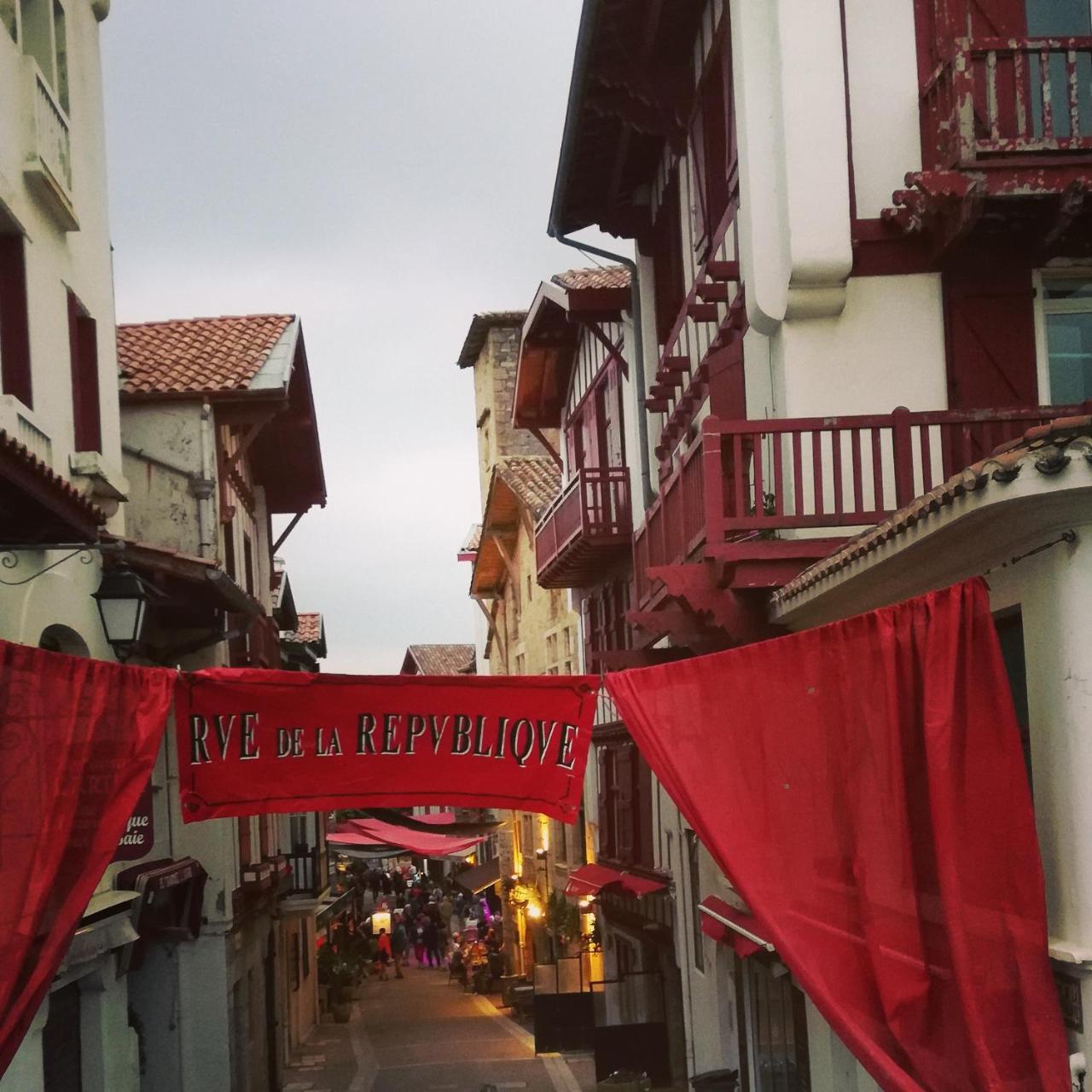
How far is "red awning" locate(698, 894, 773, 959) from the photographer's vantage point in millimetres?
11852

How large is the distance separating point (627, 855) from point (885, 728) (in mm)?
16068

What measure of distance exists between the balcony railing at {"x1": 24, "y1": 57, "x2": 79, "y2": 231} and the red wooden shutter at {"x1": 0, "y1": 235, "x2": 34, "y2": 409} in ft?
1.75

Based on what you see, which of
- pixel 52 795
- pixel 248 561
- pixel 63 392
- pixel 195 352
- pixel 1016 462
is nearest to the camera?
pixel 1016 462

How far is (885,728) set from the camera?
7.27 metres

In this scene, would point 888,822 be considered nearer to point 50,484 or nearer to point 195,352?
point 50,484

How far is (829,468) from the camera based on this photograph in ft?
38.4

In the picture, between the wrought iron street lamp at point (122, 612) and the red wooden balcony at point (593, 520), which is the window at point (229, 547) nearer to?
the red wooden balcony at point (593, 520)

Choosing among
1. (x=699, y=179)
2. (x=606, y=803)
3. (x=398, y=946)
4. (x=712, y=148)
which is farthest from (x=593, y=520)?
(x=398, y=946)

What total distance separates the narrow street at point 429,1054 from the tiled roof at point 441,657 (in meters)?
30.1

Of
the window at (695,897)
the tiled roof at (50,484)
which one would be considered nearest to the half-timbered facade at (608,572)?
the window at (695,897)

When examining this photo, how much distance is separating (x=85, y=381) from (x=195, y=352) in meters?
6.04

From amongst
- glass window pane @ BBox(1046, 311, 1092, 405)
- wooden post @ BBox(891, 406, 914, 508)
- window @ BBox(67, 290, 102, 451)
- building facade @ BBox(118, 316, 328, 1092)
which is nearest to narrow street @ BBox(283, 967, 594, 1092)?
building facade @ BBox(118, 316, 328, 1092)

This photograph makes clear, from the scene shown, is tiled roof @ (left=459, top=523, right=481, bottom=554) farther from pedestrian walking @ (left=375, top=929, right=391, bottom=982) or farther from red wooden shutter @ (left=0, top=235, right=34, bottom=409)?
red wooden shutter @ (left=0, top=235, right=34, bottom=409)

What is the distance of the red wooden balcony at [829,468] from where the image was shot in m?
10.6
